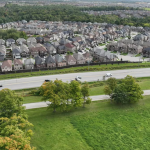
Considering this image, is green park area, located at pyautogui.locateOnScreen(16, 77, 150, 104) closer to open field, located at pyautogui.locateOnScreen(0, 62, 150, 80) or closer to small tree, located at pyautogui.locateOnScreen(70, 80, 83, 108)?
small tree, located at pyautogui.locateOnScreen(70, 80, 83, 108)

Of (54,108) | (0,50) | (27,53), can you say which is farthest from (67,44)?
(54,108)

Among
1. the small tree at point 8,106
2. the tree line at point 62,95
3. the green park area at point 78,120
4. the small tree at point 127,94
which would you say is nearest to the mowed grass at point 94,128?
the green park area at point 78,120

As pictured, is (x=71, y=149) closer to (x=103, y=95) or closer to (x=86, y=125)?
(x=86, y=125)

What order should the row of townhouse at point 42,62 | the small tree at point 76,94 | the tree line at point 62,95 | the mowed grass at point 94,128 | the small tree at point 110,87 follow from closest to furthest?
1. the mowed grass at point 94,128
2. the tree line at point 62,95
3. the small tree at point 76,94
4. the small tree at point 110,87
5. the row of townhouse at point 42,62

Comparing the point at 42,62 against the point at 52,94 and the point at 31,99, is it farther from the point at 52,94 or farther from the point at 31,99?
the point at 52,94

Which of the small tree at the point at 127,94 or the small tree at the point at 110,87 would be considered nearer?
the small tree at the point at 127,94

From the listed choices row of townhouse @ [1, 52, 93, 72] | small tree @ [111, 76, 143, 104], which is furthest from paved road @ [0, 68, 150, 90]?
small tree @ [111, 76, 143, 104]

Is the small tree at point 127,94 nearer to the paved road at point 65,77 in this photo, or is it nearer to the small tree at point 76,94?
the small tree at point 76,94

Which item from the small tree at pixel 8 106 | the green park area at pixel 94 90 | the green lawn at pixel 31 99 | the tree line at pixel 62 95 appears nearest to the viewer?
the small tree at pixel 8 106
